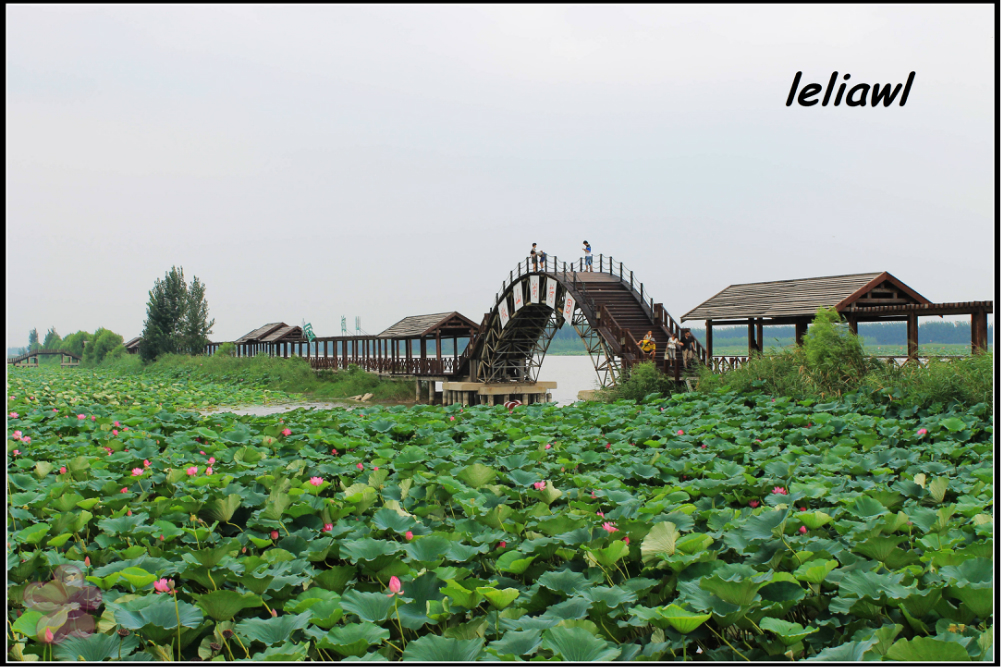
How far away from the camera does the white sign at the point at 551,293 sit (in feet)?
70.8

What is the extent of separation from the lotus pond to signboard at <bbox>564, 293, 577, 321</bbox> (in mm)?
14254

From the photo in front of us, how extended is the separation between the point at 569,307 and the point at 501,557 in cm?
1766

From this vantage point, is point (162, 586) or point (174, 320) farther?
point (174, 320)

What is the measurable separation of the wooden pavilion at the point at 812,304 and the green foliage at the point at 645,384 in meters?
1.84

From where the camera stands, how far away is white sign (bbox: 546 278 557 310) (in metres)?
21.6

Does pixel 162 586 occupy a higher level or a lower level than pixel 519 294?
lower

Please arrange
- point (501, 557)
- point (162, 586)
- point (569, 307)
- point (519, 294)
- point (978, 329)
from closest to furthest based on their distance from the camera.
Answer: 1. point (162, 586)
2. point (501, 557)
3. point (978, 329)
4. point (569, 307)
5. point (519, 294)

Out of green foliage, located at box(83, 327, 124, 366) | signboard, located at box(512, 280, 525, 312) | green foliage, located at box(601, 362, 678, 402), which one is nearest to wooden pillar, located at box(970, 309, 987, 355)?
green foliage, located at box(601, 362, 678, 402)

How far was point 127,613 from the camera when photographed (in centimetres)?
234

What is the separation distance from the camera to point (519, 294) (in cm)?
2430

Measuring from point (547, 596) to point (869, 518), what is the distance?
1.87m

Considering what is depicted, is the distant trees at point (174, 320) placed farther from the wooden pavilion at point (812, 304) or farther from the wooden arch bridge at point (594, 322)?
the wooden pavilion at point (812, 304)

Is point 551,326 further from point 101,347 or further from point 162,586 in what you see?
point 101,347

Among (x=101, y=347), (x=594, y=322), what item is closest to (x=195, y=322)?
(x=101, y=347)
